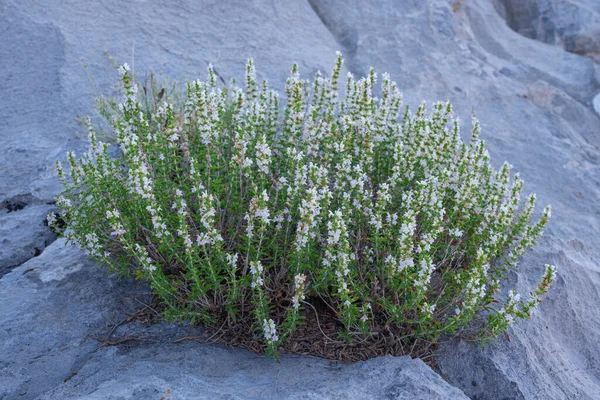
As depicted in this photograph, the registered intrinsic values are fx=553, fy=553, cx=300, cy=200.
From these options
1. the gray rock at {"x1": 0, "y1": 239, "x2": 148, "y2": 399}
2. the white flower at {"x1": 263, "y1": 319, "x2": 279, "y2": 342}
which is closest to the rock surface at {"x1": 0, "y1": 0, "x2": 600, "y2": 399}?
the gray rock at {"x1": 0, "y1": 239, "x2": 148, "y2": 399}

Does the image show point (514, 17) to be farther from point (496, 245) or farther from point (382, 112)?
point (496, 245)

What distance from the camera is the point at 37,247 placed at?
14.0 ft

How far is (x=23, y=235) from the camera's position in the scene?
4.31 metres

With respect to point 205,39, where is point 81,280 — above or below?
below

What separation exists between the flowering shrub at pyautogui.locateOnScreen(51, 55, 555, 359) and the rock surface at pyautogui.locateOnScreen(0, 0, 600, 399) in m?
0.25

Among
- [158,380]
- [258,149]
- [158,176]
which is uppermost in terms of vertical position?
[258,149]

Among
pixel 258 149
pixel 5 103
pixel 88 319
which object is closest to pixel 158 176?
pixel 258 149

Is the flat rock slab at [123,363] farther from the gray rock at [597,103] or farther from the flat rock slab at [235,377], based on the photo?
the gray rock at [597,103]

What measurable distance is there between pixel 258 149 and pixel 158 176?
737mm

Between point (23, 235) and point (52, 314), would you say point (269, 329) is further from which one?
point (23, 235)

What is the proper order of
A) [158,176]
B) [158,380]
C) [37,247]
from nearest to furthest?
[158,380], [158,176], [37,247]

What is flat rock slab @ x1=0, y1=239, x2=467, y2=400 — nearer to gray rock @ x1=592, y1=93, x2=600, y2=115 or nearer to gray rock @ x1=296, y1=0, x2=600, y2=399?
gray rock @ x1=296, y1=0, x2=600, y2=399

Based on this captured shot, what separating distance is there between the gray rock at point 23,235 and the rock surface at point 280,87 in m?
0.01

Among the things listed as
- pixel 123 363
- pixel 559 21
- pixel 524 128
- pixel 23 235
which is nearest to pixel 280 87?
pixel 524 128
